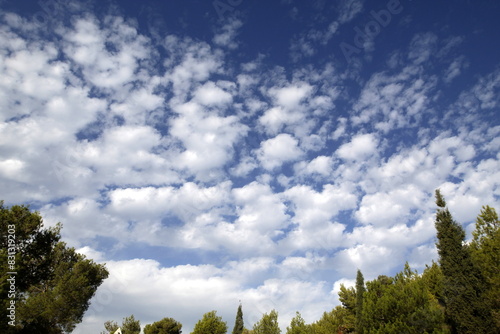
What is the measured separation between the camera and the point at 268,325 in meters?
41.6

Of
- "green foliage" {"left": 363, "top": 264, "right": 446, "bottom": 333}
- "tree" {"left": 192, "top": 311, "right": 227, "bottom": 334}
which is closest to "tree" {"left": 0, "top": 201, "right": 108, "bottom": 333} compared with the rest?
"tree" {"left": 192, "top": 311, "right": 227, "bottom": 334}

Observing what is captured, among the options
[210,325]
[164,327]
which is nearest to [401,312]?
[210,325]

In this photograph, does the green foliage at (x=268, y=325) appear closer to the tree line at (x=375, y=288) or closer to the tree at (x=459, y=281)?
the tree line at (x=375, y=288)

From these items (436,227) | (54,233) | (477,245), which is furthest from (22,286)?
(477,245)

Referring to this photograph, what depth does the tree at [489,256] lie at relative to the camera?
25.2 m

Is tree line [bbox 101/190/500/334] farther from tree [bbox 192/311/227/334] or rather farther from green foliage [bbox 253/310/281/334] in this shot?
tree [bbox 192/311/227/334]

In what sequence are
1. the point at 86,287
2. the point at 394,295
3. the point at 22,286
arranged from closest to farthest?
1. the point at 394,295
2. the point at 22,286
3. the point at 86,287

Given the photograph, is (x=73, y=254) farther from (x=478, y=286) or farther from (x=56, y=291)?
(x=478, y=286)

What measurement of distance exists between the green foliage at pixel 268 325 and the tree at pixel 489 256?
87.6 feet

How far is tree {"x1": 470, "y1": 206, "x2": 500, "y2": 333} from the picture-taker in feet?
82.6

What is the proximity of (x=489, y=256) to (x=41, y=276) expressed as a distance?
1957 inches

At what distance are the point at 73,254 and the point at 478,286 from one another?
47170 mm

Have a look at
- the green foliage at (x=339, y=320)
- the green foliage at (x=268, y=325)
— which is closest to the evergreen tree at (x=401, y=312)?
the green foliage at (x=268, y=325)

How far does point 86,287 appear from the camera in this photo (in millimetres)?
37562
